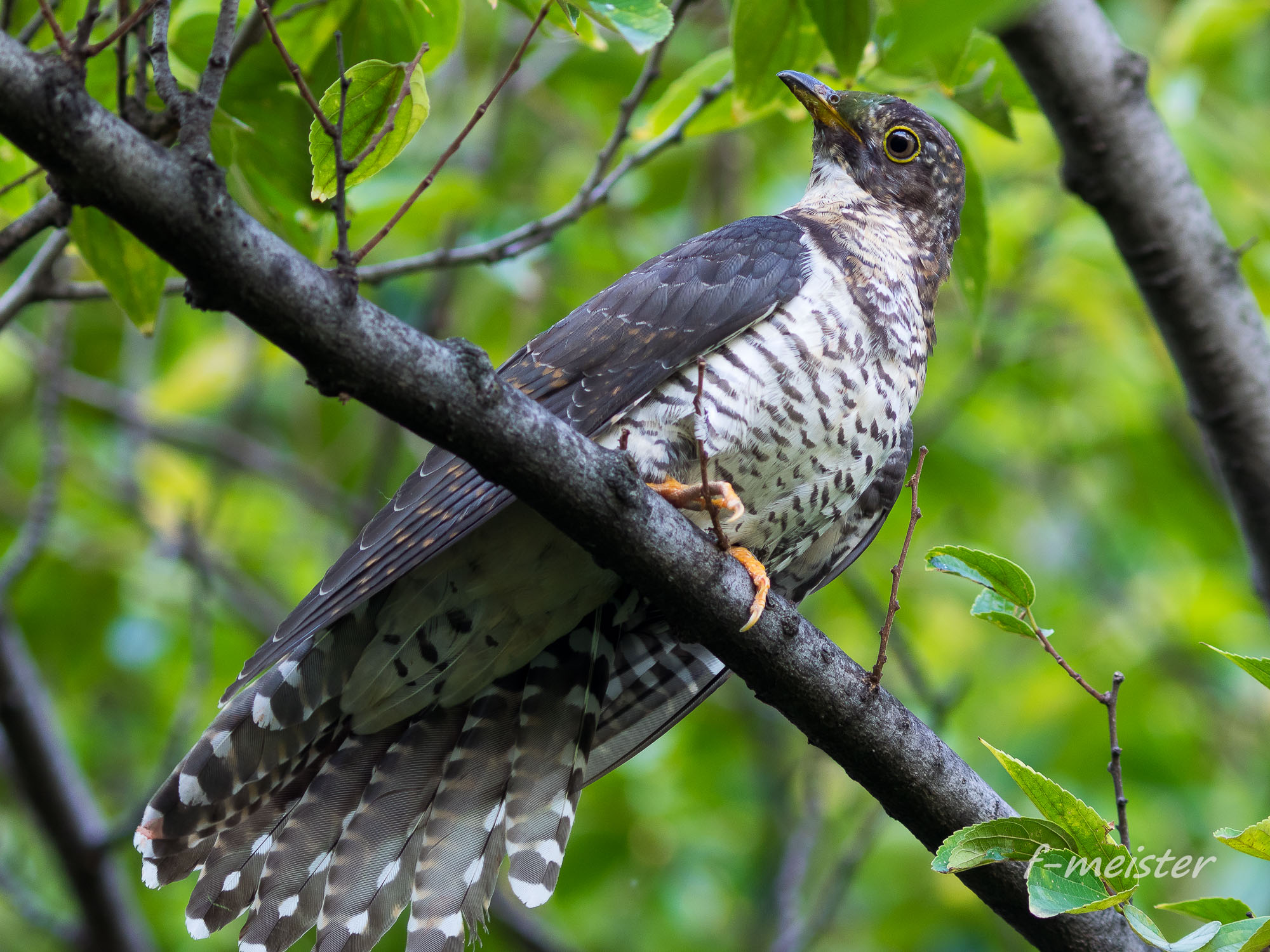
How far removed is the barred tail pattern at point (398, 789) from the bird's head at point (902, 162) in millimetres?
1276

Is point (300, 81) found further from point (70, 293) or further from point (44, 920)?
point (44, 920)

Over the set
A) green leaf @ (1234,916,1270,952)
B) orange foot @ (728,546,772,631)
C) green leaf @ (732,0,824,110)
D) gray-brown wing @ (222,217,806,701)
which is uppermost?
green leaf @ (732,0,824,110)

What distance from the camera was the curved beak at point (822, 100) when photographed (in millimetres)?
2900

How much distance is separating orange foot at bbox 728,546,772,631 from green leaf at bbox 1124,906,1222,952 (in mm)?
685

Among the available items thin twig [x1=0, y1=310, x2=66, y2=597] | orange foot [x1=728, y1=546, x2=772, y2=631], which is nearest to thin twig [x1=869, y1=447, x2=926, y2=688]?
orange foot [x1=728, y1=546, x2=772, y2=631]

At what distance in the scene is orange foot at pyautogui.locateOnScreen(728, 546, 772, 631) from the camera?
6.54 feet

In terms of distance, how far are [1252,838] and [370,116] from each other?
1570mm

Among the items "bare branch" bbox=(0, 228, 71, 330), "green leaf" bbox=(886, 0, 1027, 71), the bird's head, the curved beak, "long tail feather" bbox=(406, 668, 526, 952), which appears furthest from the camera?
the bird's head

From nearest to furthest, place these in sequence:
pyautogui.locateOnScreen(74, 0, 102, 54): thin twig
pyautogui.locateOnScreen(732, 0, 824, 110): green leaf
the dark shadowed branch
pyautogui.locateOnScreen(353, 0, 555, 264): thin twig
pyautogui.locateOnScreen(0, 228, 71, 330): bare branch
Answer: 1. pyautogui.locateOnScreen(74, 0, 102, 54): thin twig
2. pyautogui.locateOnScreen(353, 0, 555, 264): thin twig
3. pyautogui.locateOnScreen(732, 0, 824, 110): green leaf
4. pyautogui.locateOnScreen(0, 228, 71, 330): bare branch
5. the dark shadowed branch

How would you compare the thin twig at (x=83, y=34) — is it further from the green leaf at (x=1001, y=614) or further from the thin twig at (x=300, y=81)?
the green leaf at (x=1001, y=614)

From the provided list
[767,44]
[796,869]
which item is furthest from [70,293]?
[796,869]

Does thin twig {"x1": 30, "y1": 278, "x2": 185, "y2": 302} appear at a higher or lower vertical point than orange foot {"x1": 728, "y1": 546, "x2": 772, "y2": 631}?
higher

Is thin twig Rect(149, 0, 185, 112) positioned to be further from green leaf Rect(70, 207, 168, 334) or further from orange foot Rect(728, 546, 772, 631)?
orange foot Rect(728, 546, 772, 631)

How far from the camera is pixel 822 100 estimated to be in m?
3.01
